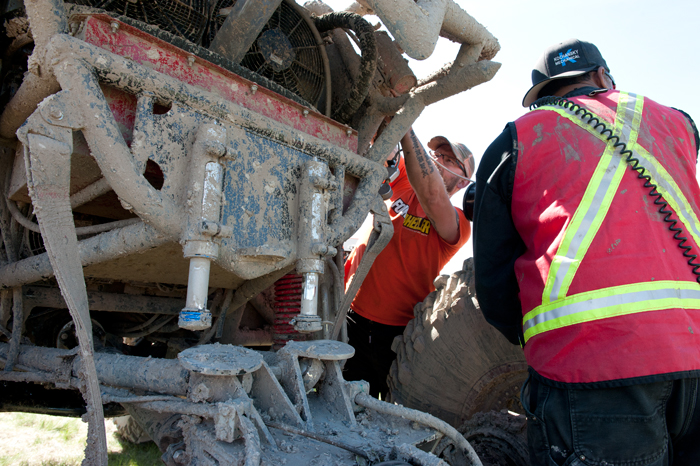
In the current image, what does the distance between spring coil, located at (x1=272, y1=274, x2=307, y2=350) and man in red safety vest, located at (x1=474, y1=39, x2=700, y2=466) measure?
144 centimetres

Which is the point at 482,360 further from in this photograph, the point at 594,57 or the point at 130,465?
the point at 130,465

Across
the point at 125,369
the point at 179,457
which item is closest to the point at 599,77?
the point at 179,457

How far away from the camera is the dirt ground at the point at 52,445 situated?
10.1 feet

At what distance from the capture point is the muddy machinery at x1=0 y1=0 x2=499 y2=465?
1.59 meters

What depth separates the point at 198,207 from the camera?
1757 mm

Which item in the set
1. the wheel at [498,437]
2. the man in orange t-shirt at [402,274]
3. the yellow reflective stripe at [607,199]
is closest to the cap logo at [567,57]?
the yellow reflective stripe at [607,199]

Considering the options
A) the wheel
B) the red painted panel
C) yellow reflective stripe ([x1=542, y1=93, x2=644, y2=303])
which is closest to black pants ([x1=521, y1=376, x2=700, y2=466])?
yellow reflective stripe ([x1=542, y1=93, x2=644, y2=303])

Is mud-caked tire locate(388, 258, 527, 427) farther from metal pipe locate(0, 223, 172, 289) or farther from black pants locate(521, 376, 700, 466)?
metal pipe locate(0, 223, 172, 289)

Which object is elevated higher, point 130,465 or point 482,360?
point 482,360

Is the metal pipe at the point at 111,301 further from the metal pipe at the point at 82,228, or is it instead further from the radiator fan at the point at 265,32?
the radiator fan at the point at 265,32

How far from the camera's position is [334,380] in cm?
190

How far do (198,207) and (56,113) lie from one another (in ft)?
1.78

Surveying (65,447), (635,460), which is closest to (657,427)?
(635,460)

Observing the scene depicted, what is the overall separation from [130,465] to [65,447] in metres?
0.48
